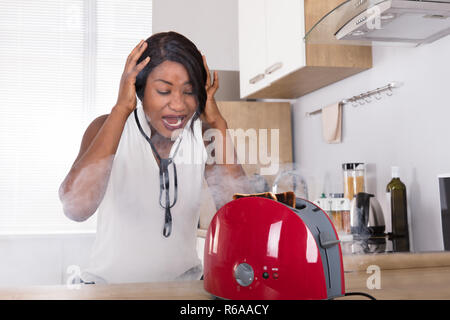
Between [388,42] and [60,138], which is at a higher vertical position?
[388,42]

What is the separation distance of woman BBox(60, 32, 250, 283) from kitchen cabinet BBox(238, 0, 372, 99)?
0.31 metres

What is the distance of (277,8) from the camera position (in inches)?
46.8

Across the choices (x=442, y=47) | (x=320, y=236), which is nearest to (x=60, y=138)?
(x=320, y=236)

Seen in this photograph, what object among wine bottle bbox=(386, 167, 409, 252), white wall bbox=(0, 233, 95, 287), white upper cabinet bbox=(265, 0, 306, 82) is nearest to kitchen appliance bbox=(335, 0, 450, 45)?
white upper cabinet bbox=(265, 0, 306, 82)

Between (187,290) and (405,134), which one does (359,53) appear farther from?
(187,290)

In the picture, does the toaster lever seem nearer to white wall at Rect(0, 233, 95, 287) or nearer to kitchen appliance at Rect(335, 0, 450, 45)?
white wall at Rect(0, 233, 95, 287)

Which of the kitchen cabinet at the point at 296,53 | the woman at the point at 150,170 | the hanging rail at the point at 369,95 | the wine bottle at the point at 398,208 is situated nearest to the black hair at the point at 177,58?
the woman at the point at 150,170

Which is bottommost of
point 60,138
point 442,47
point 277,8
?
point 60,138

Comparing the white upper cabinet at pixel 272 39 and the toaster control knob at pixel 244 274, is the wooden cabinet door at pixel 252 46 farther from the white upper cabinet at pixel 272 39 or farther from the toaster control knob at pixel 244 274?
the toaster control knob at pixel 244 274

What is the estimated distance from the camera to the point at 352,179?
3.76 ft

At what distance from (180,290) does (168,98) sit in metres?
0.36

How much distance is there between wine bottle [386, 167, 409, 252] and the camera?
1.16 metres

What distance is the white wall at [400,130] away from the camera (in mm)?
1114

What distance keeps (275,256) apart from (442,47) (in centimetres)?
85
